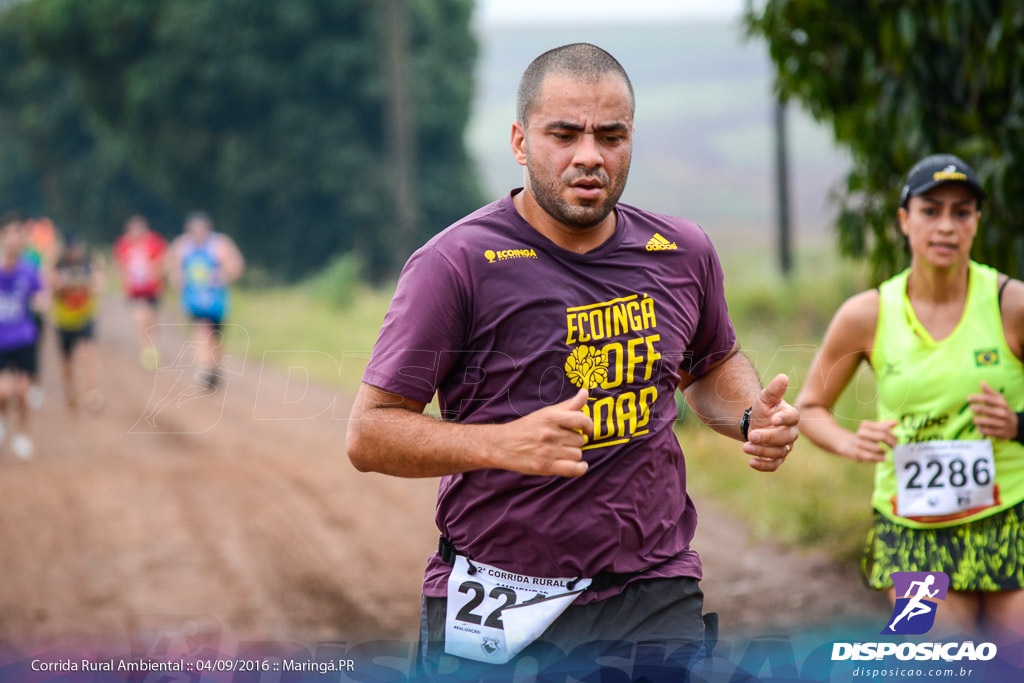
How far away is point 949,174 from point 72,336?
37.5ft

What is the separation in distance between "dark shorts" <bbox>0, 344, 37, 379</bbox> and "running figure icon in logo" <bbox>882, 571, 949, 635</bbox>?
967 cm

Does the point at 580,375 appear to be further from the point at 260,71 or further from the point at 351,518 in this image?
the point at 260,71

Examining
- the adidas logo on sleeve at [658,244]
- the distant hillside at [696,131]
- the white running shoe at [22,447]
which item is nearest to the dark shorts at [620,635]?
the adidas logo on sleeve at [658,244]

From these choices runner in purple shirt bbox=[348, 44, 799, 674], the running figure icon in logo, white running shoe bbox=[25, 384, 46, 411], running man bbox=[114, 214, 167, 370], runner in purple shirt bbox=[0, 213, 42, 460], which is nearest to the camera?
runner in purple shirt bbox=[348, 44, 799, 674]

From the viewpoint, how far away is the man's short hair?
2762 mm

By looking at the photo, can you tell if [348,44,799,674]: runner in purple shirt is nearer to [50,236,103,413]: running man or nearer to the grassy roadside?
the grassy roadside

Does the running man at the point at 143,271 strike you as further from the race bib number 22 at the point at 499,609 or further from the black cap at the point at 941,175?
the race bib number 22 at the point at 499,609

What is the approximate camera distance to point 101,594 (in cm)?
691

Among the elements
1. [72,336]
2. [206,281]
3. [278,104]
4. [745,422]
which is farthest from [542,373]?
[278,104]

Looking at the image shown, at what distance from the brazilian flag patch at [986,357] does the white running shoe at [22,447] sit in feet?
31.6

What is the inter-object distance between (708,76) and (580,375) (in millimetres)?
93456

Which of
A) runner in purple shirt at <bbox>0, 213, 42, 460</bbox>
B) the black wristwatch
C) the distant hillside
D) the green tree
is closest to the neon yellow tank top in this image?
the black wristwatch

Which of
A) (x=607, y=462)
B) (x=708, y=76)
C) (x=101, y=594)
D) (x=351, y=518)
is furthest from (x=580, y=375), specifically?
(x=708, y=76)

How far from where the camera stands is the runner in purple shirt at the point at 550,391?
8.81ft
